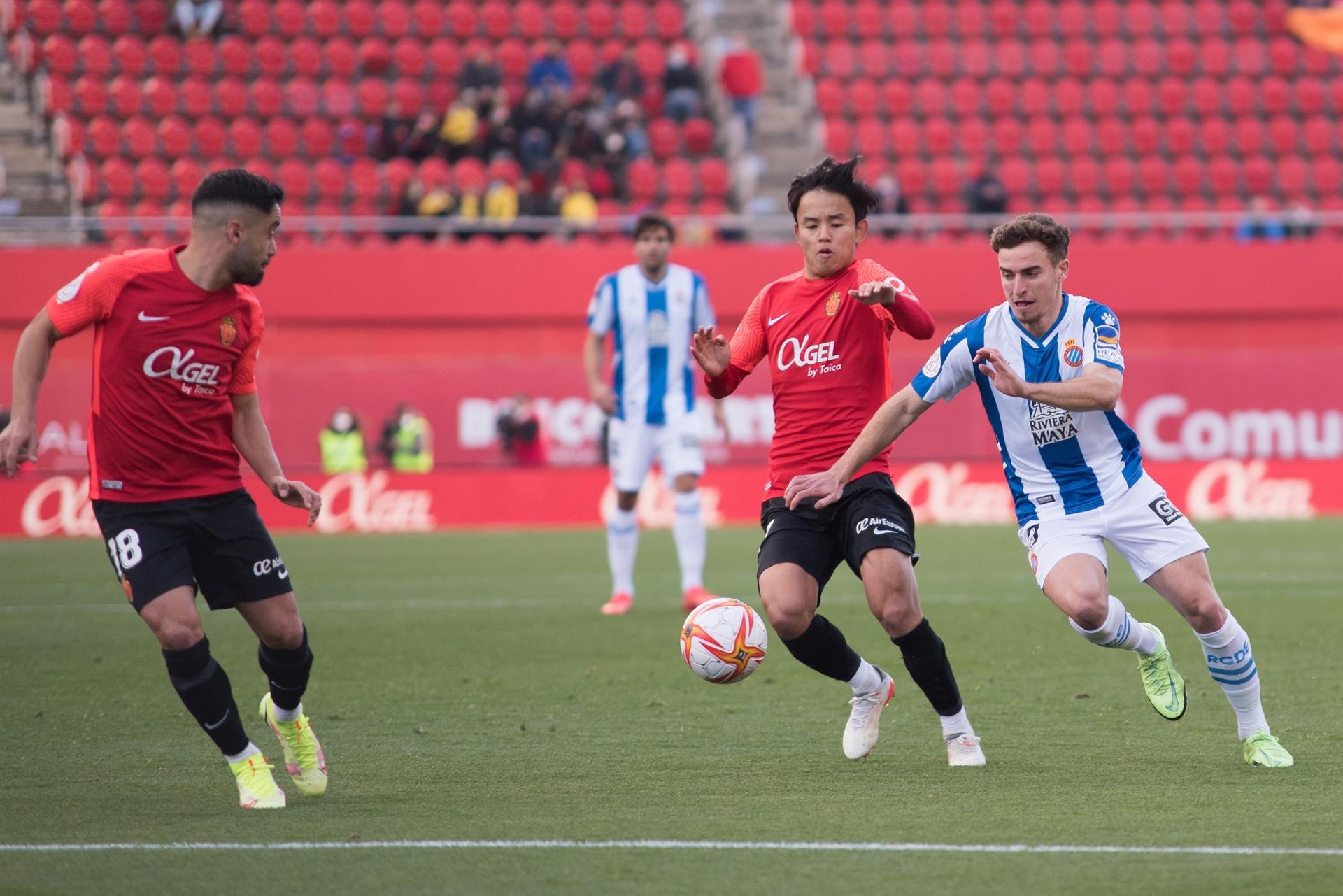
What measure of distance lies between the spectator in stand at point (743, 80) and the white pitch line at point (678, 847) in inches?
850

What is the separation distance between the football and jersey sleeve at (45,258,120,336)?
249 cm

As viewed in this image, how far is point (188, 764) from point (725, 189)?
19725 mm

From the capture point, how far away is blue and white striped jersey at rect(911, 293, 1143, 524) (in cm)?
621

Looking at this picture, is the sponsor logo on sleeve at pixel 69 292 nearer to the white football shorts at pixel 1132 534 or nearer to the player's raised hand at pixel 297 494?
the player's raised hand at pixel 297 494

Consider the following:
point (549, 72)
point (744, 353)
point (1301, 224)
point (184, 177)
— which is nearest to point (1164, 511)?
point (744, 353)

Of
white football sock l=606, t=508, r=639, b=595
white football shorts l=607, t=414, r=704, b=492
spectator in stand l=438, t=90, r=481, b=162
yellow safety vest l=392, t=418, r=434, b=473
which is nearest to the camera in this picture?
white football shorts l=607, t=414, r=704, b=492

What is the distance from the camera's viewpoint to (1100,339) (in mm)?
6141

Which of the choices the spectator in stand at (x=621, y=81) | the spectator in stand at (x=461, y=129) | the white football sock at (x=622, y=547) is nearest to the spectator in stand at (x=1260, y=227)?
the spectator in stand at (x=621, y=81)

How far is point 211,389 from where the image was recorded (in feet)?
18.9

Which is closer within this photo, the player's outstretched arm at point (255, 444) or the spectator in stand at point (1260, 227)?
the player's outstretched arm at point (255, 444)

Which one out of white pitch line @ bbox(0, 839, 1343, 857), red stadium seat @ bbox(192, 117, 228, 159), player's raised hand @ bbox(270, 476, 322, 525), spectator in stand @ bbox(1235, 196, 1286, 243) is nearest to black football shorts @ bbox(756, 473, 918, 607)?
white pitch line @ bbox(0, 839, 1343, 857)

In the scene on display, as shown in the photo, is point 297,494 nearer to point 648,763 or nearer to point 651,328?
point 648,763

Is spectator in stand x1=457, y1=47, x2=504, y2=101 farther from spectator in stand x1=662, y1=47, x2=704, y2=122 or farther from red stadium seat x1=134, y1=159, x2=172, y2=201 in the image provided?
red stadium seat x1=134, y1=159, x2=172, y2=201

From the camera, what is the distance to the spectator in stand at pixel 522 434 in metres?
22.7
